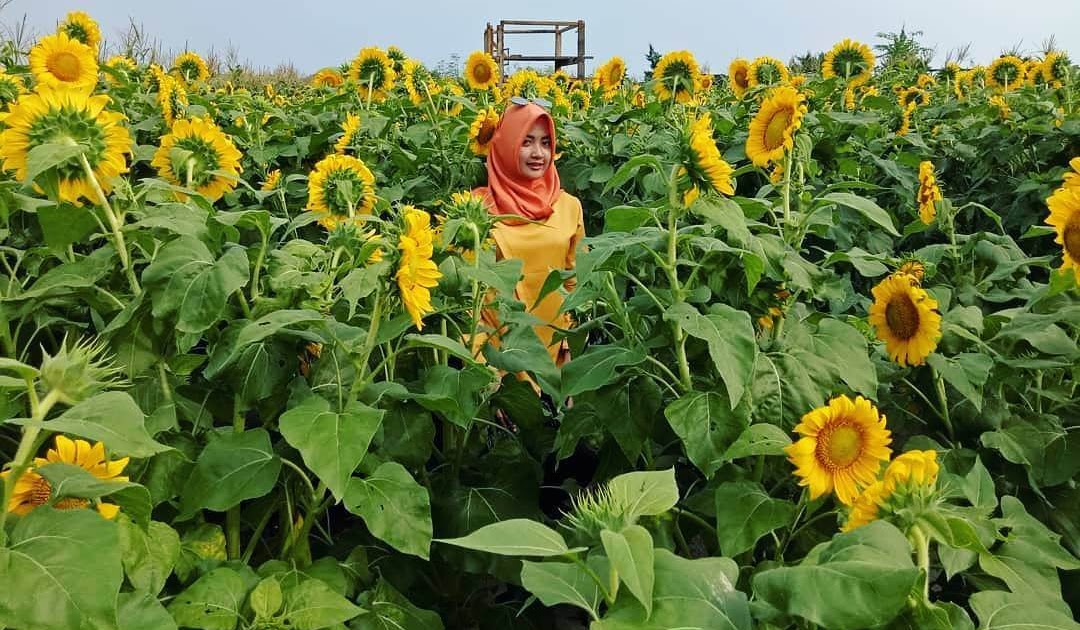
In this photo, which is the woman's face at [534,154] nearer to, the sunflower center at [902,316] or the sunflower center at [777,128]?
the sunflower center at [777,128]

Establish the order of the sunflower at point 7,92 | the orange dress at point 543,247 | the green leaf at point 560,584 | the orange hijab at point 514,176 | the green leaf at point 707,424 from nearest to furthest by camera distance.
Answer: the green leaf at point 560,584 < the green leaf at point 707,424 < the sunflower at point 7,92 < the orange dress at point 543,247 < the orange hijab at point 514,176

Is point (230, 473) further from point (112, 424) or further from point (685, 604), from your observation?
point (685, 604)

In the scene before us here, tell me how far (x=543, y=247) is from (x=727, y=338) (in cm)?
176

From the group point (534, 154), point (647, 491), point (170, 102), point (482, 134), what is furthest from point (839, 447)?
point (170, 102)

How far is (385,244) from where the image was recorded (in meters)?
1.18

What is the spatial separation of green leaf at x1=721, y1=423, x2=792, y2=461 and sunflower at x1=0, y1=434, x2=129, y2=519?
2.47ft

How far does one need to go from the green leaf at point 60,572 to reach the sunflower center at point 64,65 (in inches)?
77.1

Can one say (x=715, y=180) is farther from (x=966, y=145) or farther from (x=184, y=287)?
(x=966, y=145)

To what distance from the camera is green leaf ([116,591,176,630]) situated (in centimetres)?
98

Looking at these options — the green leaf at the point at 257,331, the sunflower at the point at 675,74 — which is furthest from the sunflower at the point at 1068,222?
the sunflower at the point at 675,74

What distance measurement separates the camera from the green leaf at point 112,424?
84 centimetres

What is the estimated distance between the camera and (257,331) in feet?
3.75

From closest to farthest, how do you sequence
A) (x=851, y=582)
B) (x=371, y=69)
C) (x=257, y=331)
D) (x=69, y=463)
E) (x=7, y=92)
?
(x=851, y=582), (x=69, y=463), (x=257, y=331), (x=7, y=92), (x=371, y=69)

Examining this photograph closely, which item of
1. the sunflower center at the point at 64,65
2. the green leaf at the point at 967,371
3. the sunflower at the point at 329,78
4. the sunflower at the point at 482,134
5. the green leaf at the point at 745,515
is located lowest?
the green leaf at the point at 745,515
